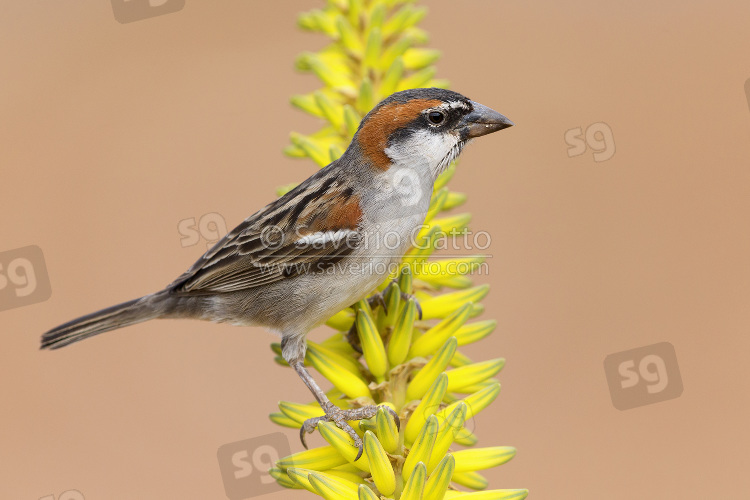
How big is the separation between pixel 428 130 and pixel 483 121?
0.17 m

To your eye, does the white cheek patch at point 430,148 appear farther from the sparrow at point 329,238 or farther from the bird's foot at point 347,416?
the bird's foot at point 347,416

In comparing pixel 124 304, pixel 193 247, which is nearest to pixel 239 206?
pixel 193 247

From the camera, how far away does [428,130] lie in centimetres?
229

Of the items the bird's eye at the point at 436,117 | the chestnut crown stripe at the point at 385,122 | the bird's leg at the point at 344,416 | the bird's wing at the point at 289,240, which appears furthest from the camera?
the bird's wing at the point at 289,240

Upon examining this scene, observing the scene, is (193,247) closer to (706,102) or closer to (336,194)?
(336,194)

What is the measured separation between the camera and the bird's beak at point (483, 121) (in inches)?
89.6

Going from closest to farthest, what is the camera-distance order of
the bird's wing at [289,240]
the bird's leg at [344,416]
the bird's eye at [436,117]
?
the bird's leg at [344,416]
the bird's eye at [436,117]
the bird's wing at [289,240]

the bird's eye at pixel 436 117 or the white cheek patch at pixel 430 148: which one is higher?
the bird's eye at pixel 436 117

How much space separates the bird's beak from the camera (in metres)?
2.28

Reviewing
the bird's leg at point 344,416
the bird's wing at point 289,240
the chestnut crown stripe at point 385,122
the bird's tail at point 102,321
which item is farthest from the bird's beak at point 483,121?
the bird's tail at point 102,321

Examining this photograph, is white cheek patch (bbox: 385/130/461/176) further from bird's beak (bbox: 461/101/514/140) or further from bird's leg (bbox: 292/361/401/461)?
bird's leg (bbox: 292/361/401/461)

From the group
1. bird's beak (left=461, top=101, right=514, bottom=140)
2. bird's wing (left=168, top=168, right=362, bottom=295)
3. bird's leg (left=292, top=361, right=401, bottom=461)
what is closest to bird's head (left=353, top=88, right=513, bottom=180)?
bird's beak (left=461, top=101, right=514, bottom=140)

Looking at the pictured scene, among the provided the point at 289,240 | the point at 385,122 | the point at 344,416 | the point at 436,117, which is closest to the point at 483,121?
the point at 436,117

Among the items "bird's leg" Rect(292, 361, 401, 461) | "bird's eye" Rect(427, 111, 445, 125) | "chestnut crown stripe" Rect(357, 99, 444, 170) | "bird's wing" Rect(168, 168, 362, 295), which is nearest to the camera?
"bird's leg" Rect(292, 361, 401, 461)
